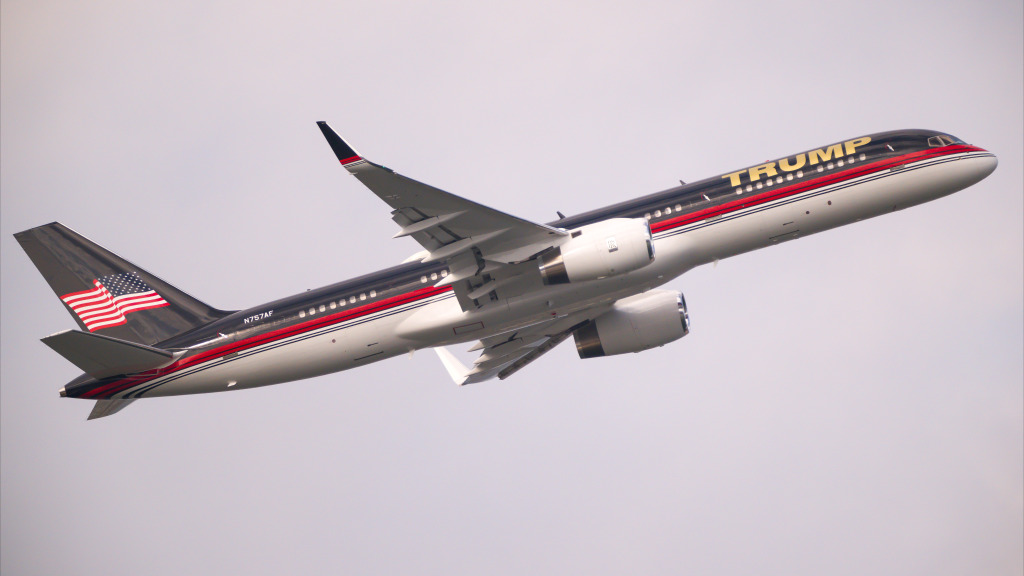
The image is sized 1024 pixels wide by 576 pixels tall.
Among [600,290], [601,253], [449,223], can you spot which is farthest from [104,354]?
[601,253]

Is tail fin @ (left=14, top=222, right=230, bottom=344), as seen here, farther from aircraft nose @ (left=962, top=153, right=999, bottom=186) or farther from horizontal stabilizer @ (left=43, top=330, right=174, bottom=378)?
aircraft nose @ (left=962, top=153, right=999, bottom=186)

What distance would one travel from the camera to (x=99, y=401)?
41.2 meters

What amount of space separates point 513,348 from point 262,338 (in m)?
12.1

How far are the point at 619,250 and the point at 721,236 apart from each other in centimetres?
518

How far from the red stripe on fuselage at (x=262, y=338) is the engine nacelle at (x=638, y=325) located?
8263 mm

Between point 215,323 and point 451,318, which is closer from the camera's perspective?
point 451,318

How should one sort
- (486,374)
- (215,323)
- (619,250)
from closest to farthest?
(619,250) < (215,323) < (486,374)

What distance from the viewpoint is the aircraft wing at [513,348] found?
44.6m

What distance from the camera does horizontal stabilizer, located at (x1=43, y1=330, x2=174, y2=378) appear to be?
123 feet

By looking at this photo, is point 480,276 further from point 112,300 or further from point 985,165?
point 985,165

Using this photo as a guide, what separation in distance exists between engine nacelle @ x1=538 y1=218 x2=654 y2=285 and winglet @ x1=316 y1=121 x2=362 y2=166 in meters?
9.26

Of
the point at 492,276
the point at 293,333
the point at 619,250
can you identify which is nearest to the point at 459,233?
the point at 492,276

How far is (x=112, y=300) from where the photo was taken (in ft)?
144

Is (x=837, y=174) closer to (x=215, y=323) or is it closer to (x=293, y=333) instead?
(x=293, y=333)
